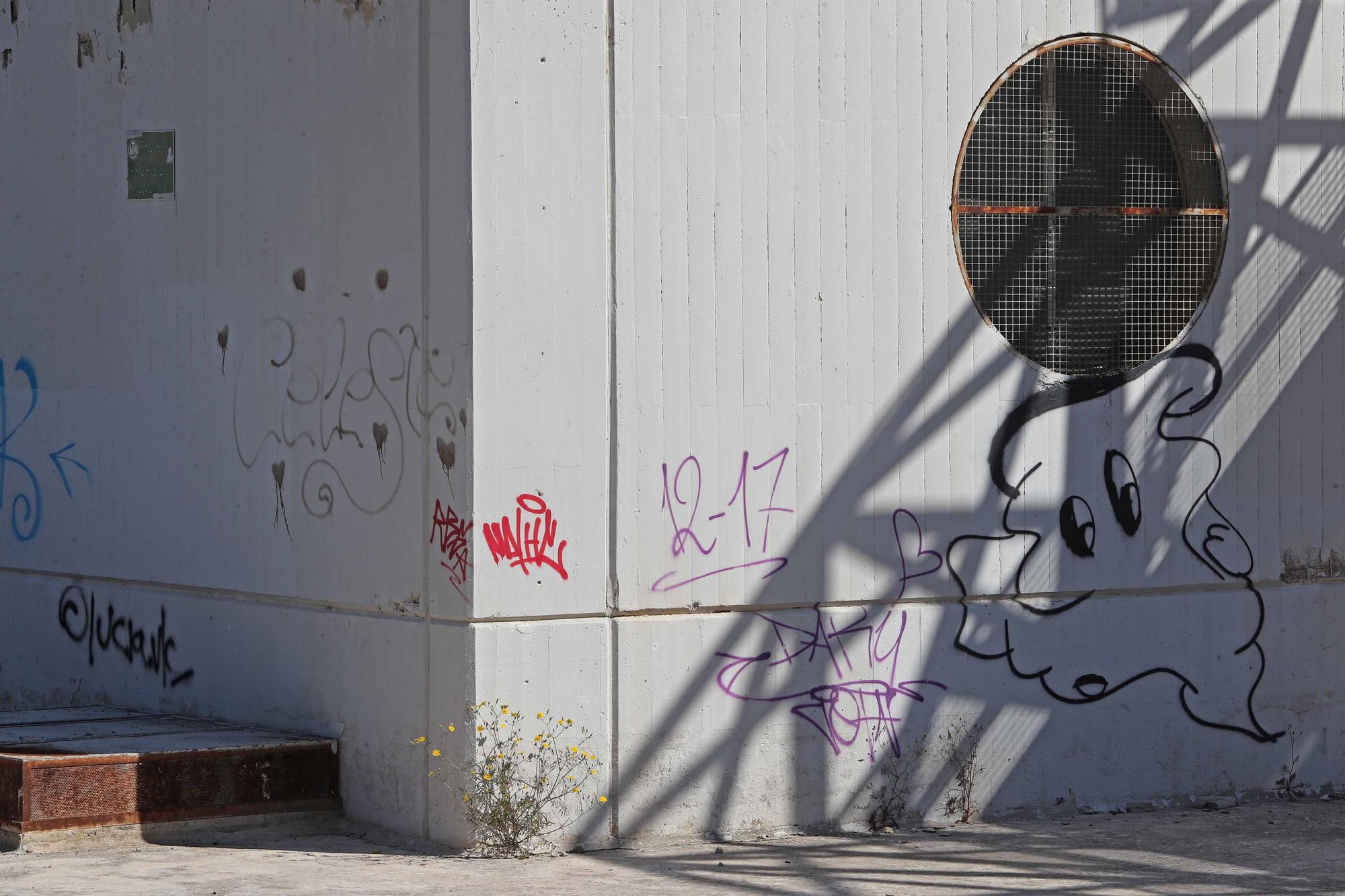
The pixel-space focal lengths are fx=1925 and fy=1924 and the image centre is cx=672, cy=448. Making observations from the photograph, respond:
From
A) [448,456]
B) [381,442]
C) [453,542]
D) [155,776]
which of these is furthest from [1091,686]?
[155,776]

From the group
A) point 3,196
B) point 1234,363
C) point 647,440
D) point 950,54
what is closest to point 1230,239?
point 1234,363

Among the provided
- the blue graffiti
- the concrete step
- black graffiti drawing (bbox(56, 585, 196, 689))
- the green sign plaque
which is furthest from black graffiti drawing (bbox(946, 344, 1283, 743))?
the blue graffiti

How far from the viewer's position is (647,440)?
8.27 meters

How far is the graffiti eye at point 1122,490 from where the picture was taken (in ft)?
30.1

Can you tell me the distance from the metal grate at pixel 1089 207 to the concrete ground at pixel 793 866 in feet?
7.38

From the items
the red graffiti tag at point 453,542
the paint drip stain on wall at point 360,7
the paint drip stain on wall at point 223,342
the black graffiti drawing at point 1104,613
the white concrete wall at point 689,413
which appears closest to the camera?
the red graffiti tag at point 453,542

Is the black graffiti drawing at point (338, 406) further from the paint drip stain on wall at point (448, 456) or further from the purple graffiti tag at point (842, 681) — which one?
the purple graffiti tag at point (842, 681)

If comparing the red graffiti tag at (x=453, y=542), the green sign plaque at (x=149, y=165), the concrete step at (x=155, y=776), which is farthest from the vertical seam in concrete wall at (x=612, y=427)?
the green sign plaque at (x=149, y=165)

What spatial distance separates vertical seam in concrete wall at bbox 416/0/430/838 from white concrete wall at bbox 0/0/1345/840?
20 millimetres

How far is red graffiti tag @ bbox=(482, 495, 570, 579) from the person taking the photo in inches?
316

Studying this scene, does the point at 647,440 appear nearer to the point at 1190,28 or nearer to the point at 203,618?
the point at 203,618

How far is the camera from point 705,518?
27.5 feet

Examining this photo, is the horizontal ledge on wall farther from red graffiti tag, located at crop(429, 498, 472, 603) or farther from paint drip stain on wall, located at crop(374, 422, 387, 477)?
paint drip stain on wall, located at crop(374, 422, 387, 477)

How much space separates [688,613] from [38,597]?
4.36 meters
